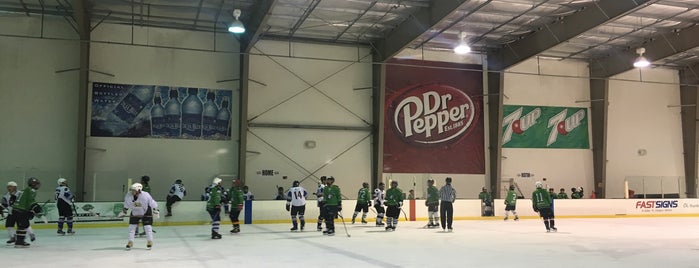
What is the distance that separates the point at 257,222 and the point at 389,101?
8.95 m

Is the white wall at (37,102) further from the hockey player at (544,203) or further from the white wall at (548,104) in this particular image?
the white wall at (548,104)

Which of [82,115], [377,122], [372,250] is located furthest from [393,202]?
[82,115]

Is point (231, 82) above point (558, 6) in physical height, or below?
below

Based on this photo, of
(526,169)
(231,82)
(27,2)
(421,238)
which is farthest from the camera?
(526,169)

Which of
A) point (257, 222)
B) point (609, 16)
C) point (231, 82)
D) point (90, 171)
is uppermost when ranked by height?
point (609, 16)

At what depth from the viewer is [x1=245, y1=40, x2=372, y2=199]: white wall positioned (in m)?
23.5

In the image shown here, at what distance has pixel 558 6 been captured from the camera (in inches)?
820

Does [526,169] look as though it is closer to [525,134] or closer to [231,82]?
[525,134]

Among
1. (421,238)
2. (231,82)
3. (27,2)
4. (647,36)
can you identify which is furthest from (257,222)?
(647,36)

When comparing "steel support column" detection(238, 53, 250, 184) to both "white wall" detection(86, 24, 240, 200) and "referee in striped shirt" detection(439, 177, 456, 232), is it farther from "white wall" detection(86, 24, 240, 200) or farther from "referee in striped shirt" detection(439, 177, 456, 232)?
"referee in striped shirt" detection(439, 177, 456, 232)

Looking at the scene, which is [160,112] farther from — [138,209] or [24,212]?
[138,209]

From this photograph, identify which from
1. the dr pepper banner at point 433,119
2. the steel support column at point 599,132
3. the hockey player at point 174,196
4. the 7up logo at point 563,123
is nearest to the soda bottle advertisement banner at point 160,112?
the hockey player at point 174,196

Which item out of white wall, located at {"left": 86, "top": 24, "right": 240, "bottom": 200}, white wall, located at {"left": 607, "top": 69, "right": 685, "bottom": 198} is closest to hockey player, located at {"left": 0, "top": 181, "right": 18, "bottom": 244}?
white wall, located at {"left": 86, "top": 24, "right": 240, "bottom": 200}

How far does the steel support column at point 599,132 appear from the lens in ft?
90.4
